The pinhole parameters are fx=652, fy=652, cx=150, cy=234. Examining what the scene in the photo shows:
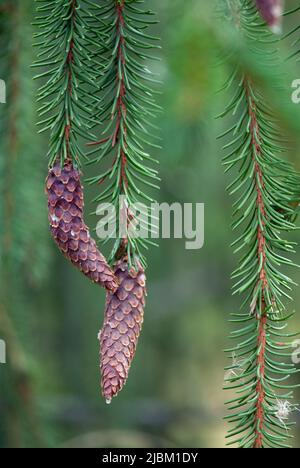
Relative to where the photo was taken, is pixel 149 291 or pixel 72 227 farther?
pixel 149 291

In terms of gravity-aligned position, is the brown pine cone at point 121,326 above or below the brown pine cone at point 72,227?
below

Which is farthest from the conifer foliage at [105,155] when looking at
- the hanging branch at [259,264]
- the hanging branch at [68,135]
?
the hanging branch at [259,264]

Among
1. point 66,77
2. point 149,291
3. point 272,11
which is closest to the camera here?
point 272,11

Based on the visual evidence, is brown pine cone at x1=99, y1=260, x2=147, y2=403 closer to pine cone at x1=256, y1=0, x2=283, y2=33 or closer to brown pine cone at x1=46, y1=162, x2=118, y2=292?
brown pine cone at x1=46, y1=162, x2=118, y2=292

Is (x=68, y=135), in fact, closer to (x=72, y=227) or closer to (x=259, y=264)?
(x=72, y=227)

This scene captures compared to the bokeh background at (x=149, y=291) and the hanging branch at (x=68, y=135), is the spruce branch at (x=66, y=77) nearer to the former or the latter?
the hanging branch at (x=68, y=135)

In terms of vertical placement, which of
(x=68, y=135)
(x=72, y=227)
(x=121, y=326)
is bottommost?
(x=121, y=326)

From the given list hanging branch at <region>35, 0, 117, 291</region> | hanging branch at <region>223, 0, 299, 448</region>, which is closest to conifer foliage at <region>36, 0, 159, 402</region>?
hanging branch at <region>35, 0, 117, 291</region>

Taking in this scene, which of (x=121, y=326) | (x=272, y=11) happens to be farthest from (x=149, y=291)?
(x=272, y=11)

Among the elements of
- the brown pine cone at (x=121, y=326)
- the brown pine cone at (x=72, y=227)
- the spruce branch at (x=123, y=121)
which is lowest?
the brown pine cone at (x=121, y=326)
